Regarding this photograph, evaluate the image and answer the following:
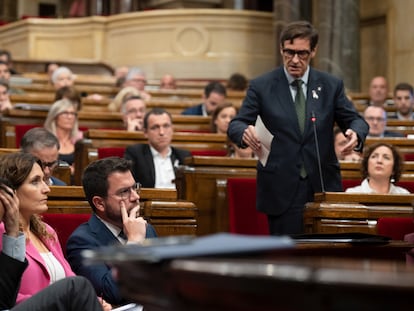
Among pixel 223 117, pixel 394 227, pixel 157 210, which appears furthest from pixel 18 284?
pixel 223 117

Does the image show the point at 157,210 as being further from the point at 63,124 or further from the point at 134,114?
the point at 134,114

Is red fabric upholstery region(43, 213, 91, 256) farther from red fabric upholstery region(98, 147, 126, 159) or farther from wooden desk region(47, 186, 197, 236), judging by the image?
red fabric upholstery region(98, 147, 126, 159)

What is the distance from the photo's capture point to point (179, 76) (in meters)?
12.7

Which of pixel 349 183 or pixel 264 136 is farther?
pixel 349 183

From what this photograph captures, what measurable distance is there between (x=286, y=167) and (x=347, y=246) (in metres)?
1.27

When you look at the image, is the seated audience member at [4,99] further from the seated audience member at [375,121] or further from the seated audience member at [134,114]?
the seated audience member at [375,121]

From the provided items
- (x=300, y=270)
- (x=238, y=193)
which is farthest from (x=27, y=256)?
(x=238, y=193)

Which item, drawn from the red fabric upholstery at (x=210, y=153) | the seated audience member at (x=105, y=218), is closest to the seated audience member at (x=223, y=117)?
the red fabric upholstery at (x=210, y=153)

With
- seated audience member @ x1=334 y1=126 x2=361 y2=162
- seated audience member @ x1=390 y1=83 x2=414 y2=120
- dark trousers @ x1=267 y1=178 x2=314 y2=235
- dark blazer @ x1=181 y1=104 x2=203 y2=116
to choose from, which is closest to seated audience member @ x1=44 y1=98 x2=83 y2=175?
seated audience member @ x1=334 y1=126 x2=361 y2=162

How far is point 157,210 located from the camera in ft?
12.2

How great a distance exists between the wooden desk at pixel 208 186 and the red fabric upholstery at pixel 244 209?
0.07m

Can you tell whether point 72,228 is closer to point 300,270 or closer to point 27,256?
point 27,256

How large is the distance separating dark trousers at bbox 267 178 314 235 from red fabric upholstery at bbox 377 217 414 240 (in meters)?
0.34

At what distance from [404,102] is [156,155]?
3280 mm
